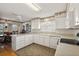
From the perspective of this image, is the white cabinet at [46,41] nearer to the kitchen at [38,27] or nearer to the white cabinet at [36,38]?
the kitchen at [38,27]

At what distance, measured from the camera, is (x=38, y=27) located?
15.4ft

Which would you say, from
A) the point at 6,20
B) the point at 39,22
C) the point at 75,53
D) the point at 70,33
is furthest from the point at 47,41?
the point at 6,20

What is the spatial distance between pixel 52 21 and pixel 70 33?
152cm

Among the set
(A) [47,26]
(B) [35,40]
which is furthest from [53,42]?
(B) [35,40]

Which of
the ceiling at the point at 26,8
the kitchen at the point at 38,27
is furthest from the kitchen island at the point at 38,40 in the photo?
the ceiling at the point at 26,8

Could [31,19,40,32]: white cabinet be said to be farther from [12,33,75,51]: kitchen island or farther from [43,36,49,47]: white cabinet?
[43,36,49,47]: white cabinet

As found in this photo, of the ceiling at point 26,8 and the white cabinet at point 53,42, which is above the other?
the ceiling at point 26,8

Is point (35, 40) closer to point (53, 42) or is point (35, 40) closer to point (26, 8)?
point (53, 42)

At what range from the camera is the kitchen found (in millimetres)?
2666

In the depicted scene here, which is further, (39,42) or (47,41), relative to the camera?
(39,42)

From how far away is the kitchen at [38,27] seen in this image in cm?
267

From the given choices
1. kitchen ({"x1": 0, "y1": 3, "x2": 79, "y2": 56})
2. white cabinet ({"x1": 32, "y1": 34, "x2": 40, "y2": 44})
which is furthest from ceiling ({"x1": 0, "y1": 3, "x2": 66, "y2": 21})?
white cabinet ({"x1": 32, "y1": 34, "x2": 40, "y2": 44})

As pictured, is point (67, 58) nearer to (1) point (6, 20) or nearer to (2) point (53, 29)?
(2) point (53, 29)

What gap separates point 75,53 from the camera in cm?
75
